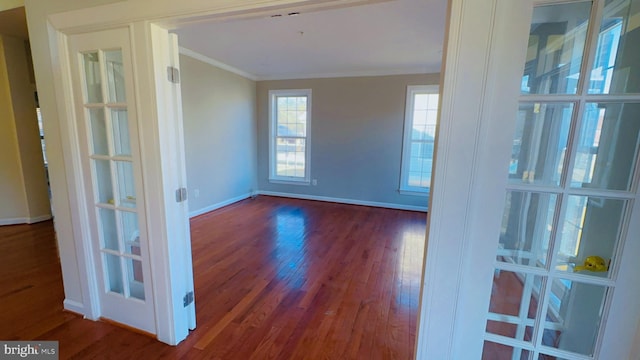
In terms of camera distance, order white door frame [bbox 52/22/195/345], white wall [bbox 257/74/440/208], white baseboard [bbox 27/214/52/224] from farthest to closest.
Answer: white wall [bbox 257/74/440/208] < white baseboard [bbox 27/214/52/224] < white door frame [bbox 52/22/195/345]

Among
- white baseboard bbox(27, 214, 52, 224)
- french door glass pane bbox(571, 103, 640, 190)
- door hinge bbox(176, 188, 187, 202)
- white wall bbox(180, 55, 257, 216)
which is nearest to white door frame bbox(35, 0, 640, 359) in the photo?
french door glass pane bbox(571, 103, 640, 190)

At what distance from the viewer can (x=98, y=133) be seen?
69.3 inches

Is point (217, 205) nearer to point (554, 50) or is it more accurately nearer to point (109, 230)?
point (109, 230)

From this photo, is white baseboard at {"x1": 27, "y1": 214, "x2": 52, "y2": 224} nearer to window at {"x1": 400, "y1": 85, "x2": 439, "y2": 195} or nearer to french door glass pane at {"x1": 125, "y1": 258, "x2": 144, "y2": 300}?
french door glass pane at {"x1": 125, "y1": 258, "x2": 144, "y2": 300}

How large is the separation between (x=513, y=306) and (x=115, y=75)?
8.08 ft

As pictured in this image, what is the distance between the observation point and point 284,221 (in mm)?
4270

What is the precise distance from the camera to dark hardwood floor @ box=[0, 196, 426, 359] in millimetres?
1747

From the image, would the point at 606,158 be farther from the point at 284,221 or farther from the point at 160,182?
the point at 284,221

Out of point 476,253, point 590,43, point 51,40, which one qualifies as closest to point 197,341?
point 476,253

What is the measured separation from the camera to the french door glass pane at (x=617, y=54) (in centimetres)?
91

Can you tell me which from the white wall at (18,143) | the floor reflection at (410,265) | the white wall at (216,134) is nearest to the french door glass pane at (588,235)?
the floor reflection at (410,265)

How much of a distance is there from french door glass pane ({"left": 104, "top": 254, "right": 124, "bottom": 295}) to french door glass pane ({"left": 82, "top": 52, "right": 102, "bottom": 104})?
109 cm

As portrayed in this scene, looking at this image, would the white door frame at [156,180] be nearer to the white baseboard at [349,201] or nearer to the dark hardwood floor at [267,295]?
the dark hardwood floor at [267,295]

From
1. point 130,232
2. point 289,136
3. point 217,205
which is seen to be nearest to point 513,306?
point 130,232
